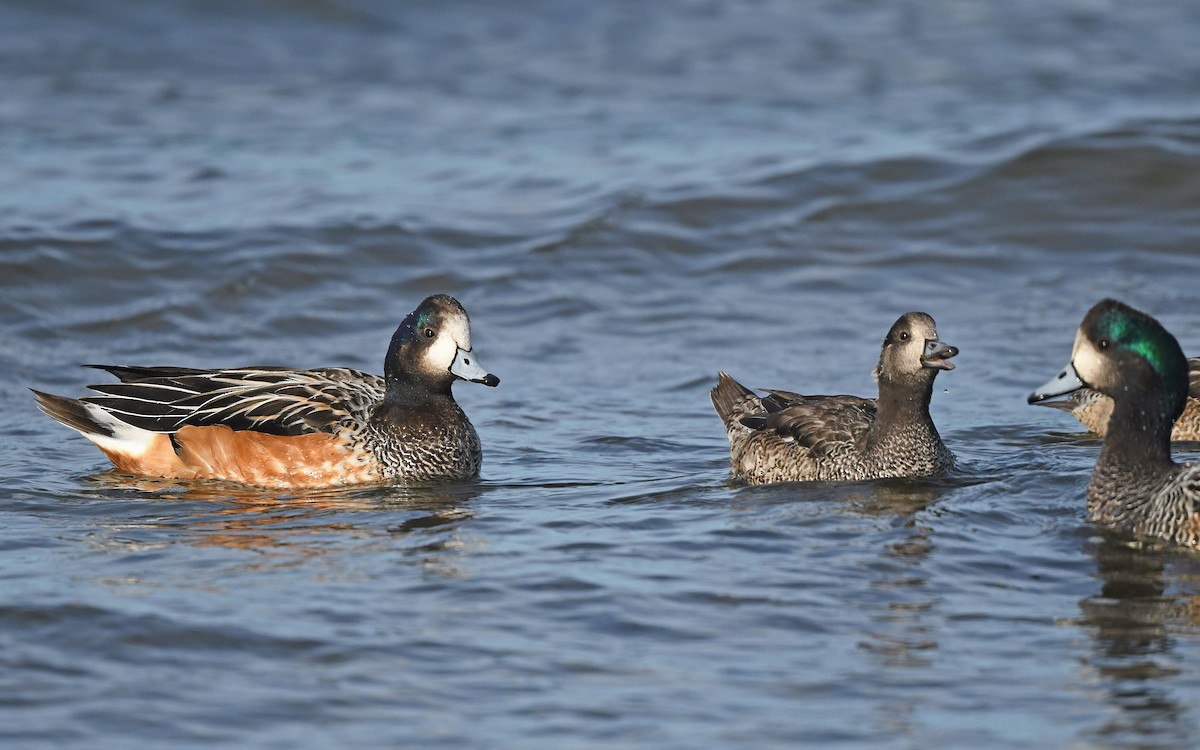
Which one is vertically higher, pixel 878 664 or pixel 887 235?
pixel 887 235

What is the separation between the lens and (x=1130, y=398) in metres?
8.53

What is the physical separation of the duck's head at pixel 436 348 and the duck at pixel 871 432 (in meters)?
1.54

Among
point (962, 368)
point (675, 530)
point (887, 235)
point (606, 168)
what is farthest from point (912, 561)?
point (606, 168)

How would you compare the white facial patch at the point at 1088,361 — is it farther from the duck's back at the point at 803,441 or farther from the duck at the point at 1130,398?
the duck's back at the point at 803,441

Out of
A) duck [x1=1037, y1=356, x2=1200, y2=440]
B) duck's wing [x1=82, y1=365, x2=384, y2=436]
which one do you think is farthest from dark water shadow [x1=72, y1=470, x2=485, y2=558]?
duck [x1=1037, y1=356, x2=1200, y2=440]

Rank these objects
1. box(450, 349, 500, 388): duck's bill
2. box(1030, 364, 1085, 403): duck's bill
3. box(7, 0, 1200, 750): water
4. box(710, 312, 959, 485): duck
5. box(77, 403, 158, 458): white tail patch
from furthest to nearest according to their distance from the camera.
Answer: box(77, 403, 158, 458): white tail patch
box(450, 349, 500, 388): duck's bill
box(710, 312, 959, 485): duck
box(1030, 364, 1085, 403): duck's bill
box(7, 0, 1200, 750): water

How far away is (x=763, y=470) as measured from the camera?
9727mm

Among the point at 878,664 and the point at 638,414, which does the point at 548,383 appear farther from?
the point at 878,664

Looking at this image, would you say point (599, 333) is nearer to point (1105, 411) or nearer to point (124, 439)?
point (1105, 411)

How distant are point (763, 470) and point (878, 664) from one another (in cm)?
317

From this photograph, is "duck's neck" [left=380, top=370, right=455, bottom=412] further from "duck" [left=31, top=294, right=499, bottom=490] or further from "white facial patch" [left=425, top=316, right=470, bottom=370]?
"white facial patch" [left=425, top=316, right=470, bottom=370]

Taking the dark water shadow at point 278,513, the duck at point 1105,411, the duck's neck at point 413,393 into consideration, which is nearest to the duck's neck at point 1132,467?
the duck at point 1105,411

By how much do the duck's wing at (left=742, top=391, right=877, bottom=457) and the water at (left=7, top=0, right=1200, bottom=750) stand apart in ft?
1.12

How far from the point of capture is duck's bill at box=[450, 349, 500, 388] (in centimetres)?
983
